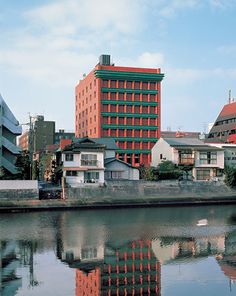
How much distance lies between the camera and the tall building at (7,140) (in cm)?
6050

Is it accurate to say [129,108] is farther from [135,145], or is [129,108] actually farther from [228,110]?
[228,110]

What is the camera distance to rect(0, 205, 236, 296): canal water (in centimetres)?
1895

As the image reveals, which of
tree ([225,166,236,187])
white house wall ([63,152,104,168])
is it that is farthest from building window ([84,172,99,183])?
tree ([225,166,236,187])

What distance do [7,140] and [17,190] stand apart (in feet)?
38.1

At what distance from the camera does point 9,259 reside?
79.9ft

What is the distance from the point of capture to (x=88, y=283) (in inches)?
767

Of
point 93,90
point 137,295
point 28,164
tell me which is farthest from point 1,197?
point 93,90

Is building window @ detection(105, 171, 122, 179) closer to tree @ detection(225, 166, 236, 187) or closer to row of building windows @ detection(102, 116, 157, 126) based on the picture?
tree @ detection(225, 166, 236, 187)

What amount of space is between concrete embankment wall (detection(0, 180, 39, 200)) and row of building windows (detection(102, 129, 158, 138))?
3466 centimetres

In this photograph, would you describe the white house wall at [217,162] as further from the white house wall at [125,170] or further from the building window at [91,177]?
the building window at [91,177]

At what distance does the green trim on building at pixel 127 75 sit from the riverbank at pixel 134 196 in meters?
30.0

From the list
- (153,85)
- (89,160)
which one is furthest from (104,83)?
(89,160)

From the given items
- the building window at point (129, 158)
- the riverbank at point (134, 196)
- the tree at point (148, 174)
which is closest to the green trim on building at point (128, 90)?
the building window at point (129, 158)

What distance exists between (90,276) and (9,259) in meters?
5.85
